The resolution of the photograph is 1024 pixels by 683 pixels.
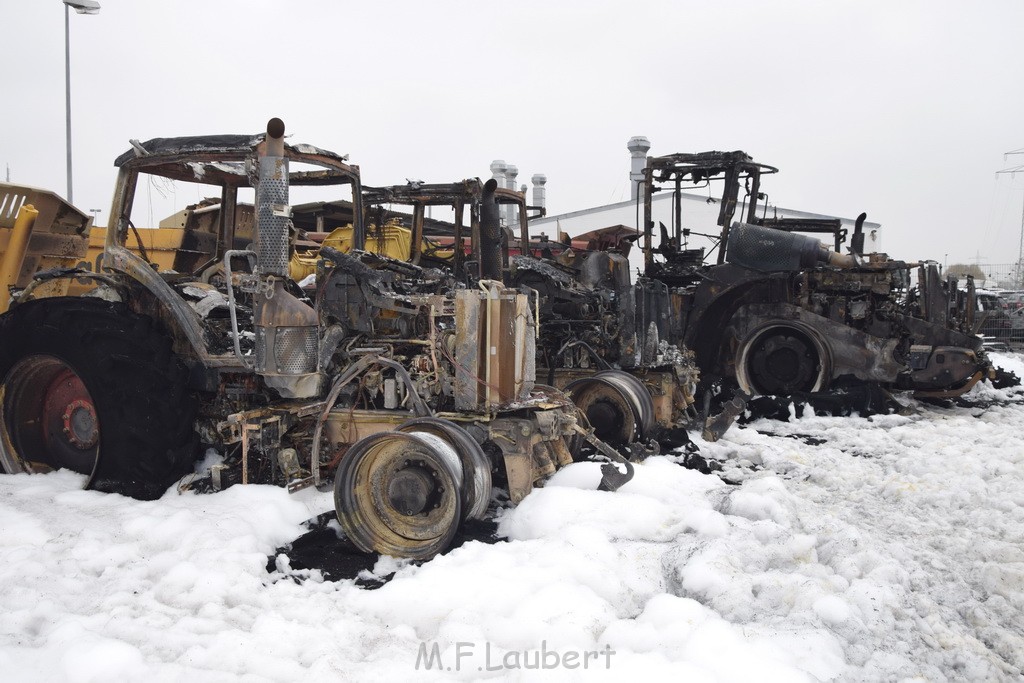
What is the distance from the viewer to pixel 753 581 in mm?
3691

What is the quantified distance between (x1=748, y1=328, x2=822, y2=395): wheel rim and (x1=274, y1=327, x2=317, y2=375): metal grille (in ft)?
21.0

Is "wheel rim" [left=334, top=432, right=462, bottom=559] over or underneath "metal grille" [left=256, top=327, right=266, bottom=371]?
underneath

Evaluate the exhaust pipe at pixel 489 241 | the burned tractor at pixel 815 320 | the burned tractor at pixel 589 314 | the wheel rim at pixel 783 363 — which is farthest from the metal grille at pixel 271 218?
the wheel rim at pixel 783 363

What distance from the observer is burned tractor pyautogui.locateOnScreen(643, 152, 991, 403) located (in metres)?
8.92

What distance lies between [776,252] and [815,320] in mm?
980

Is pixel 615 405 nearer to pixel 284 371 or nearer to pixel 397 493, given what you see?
pixel 397 493

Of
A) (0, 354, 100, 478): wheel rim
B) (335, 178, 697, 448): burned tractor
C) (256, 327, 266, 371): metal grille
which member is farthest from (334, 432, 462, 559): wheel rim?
(335, 178, 697, 448): burned tractor

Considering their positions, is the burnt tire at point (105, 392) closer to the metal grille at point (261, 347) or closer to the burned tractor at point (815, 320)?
the metal grille at point (261, 347)

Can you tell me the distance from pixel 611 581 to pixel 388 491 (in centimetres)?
136

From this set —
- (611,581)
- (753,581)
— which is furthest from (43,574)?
(753,581)

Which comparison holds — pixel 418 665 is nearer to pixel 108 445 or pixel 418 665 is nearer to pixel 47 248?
pixel 108 445

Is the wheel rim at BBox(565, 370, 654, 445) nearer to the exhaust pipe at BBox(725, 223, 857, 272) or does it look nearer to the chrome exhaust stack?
the chrome exhaust stack

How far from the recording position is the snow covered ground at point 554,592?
2902 mm

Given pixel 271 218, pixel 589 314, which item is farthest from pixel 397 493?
pixel 589 314
